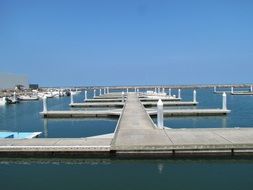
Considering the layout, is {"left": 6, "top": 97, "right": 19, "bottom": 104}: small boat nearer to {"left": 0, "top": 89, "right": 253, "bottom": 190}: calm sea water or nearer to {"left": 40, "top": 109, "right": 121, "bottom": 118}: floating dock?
{"left": 40, "top": 109, "right": 121, "bottom": 118}: floating dock

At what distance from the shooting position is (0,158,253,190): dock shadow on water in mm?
12234

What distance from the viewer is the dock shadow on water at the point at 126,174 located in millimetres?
12234

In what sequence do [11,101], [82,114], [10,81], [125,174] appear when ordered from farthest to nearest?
[10,81]
[11,101]
[82,114]
[125,174]

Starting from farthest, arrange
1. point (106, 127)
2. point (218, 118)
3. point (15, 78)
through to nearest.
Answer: point (15, 78)
point (218, 118)
point (106, 127)

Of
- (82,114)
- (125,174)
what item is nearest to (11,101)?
(82,114)

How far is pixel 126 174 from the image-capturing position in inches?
534

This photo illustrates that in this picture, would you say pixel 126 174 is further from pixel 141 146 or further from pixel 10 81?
pixel 10 81

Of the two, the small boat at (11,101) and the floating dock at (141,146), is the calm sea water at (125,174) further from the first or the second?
the small boat at (11,101)

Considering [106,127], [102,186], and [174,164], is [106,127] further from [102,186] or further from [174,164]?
[102,186]

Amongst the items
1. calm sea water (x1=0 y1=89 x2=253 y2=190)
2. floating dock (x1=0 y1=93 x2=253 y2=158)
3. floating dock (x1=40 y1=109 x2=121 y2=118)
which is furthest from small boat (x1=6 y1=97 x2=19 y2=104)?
calm sea water (x1=0 y1=89 x2=253 y2=190)

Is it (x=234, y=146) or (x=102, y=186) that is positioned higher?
(x=234, y=146)

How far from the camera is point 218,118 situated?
31375 millimetres

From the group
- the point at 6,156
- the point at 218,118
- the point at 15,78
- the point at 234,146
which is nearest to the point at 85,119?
the point at 218,118

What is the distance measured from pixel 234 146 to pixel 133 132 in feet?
16.7
